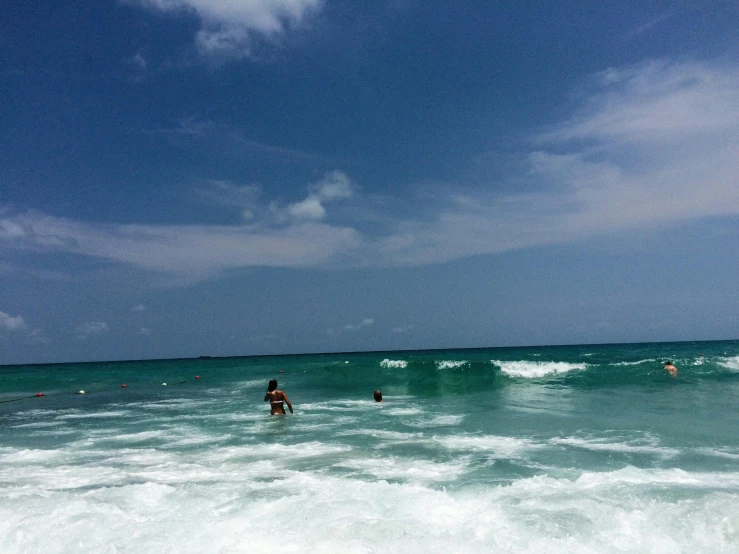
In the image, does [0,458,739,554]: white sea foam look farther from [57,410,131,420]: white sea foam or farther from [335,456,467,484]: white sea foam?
[57,410,131,420]: white sea foam

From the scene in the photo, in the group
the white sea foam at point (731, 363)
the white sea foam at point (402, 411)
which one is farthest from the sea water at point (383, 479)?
the white sea foam at point (731, 363)

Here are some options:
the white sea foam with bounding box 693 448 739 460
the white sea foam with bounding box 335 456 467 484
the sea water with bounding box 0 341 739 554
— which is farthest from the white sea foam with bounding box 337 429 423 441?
the white sea foam with bounding box 693 448 739 460

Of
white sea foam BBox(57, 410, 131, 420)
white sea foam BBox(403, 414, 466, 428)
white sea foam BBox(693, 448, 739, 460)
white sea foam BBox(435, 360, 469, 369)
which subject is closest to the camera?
white sea foam BBox(693, 448, 739, 460)

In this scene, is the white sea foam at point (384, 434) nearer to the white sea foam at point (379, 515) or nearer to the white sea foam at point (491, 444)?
the white sea foam at point (491, 444)

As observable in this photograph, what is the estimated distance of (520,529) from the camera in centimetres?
582

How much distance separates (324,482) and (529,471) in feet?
11.3

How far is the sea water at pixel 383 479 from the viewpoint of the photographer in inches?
223

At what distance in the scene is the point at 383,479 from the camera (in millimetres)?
8203

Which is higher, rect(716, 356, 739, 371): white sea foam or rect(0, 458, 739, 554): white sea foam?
rect(0, 458, 739, 554): white sea foam

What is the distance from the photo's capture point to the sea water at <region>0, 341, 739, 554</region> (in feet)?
18.6

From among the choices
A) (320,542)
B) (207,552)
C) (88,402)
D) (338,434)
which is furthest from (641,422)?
(88,402)

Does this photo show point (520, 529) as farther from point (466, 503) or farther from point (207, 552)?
point (207, 552)

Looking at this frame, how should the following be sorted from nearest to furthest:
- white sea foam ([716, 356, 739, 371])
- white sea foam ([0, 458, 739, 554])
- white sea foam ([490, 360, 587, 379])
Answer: white sea foam ([0, 458, 739, 554]) < white sea foam ([716, 356, 739, 371]) < white sea foam ([490, 360, 587, 379])

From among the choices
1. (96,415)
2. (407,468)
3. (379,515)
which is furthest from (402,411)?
(96,415)
